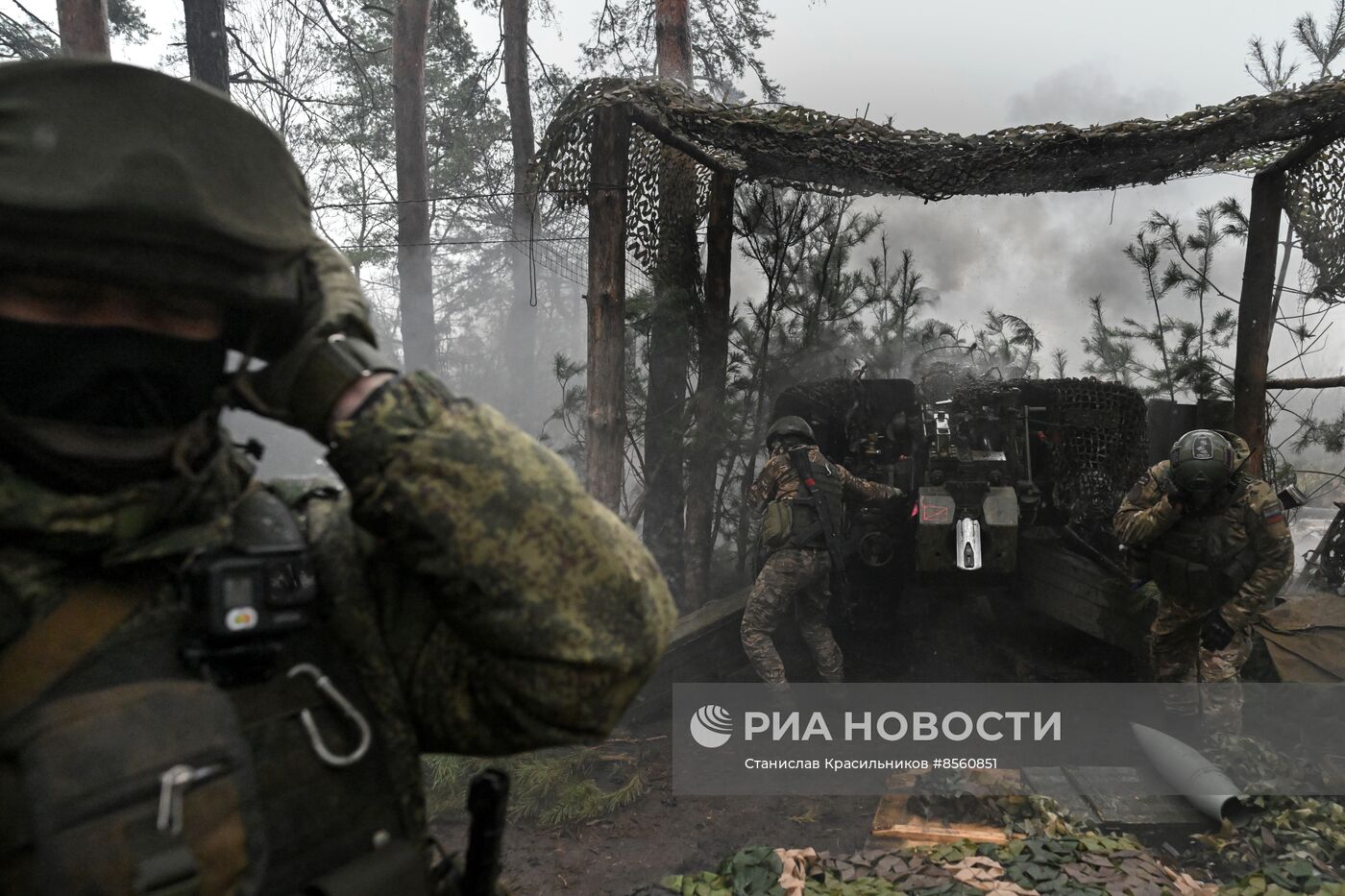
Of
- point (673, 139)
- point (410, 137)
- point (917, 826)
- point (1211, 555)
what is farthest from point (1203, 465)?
point (410, 137)

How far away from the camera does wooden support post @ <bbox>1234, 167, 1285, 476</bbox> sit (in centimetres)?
664

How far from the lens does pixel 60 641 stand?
1.04 meters

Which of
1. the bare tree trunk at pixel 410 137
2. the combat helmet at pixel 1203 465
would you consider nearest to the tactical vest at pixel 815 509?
the combat helmet at pixel 1203 465

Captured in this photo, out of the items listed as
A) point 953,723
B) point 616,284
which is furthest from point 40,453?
point 953,723

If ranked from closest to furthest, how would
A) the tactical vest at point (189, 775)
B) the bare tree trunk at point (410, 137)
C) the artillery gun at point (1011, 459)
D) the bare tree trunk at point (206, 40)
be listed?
the tactical vest at point (189, 775) → the bare tree trunk at point (206, 40) → the artillery gun at point (1011, 459) → the bare tree trunk at point (410, 137)

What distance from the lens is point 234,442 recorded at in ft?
4.39

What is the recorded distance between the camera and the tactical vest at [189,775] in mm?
924

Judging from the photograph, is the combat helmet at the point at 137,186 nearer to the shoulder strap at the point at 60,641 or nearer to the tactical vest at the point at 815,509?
the shoulder strap at the point at 60,641

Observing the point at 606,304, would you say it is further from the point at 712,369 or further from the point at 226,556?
the point at 226,556

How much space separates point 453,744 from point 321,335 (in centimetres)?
65

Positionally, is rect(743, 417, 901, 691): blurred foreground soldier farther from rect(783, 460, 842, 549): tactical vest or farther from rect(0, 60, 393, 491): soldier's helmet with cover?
rect(0, 60, 393, 491): soldier's helmet with cover

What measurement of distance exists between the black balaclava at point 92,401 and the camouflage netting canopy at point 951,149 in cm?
453

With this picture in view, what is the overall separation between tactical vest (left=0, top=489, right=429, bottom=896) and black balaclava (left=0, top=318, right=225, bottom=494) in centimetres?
15

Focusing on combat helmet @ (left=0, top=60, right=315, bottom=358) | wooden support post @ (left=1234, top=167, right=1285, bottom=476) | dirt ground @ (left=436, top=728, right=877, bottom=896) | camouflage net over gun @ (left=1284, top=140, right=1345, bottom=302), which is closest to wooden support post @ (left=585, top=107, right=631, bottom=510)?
dirt ground @ (left=436, top=728, right=877, bottom=896)
